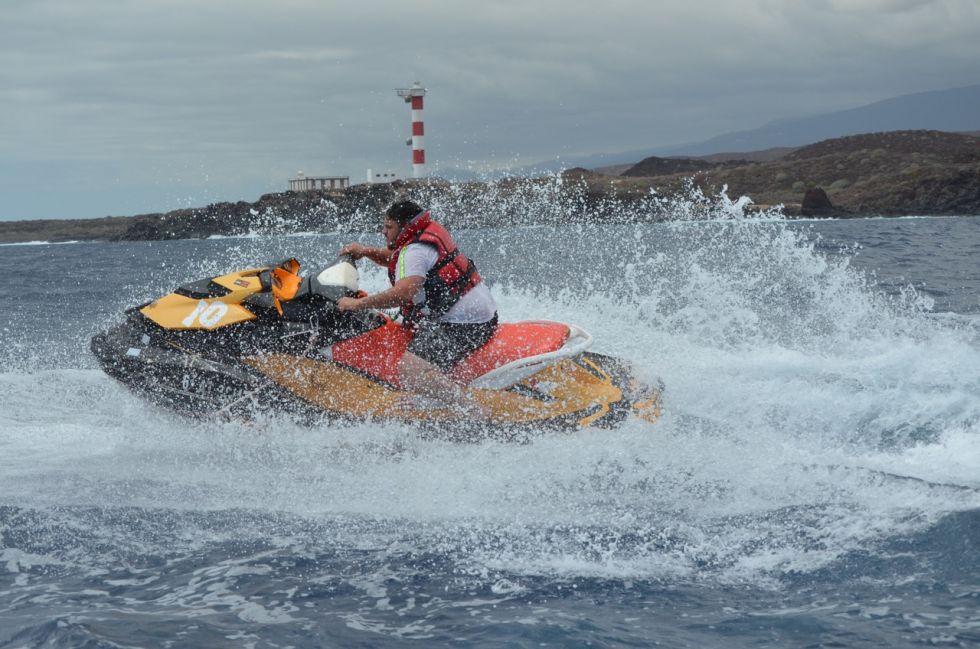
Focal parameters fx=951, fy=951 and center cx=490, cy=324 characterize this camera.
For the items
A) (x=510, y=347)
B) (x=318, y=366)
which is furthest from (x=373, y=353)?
(x=510, y=347)

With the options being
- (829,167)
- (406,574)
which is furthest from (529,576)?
(829,167)

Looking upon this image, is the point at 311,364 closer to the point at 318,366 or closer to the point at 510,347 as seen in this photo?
the point at 318,366

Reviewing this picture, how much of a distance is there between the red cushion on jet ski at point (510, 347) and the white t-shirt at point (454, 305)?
184 mm

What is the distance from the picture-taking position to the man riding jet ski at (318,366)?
231 inches

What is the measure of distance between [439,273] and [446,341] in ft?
1.40

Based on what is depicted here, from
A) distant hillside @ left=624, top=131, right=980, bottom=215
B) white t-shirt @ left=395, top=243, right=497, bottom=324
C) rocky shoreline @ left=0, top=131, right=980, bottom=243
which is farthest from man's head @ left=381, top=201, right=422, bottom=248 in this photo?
distant hillside @ left=624, top=131, right=980, bottom=215

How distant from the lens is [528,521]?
4918 millimetres

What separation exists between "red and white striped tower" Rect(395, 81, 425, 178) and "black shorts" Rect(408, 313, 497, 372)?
60998 mm

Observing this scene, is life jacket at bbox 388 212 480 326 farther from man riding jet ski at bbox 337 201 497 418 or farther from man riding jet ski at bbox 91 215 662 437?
man riding jet ski at bbox 91 215 662 437

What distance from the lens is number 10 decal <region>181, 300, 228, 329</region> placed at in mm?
5930

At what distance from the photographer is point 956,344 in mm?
8141

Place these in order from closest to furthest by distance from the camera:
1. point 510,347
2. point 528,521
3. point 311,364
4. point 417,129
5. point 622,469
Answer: point 528,521 < point 622,469 < point 311,364 < point 510,347 < point 417,129

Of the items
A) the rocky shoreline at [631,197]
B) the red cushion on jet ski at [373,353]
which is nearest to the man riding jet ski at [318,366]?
the red cushion on jet ski at [373,353]

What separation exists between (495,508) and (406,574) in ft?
2.85
